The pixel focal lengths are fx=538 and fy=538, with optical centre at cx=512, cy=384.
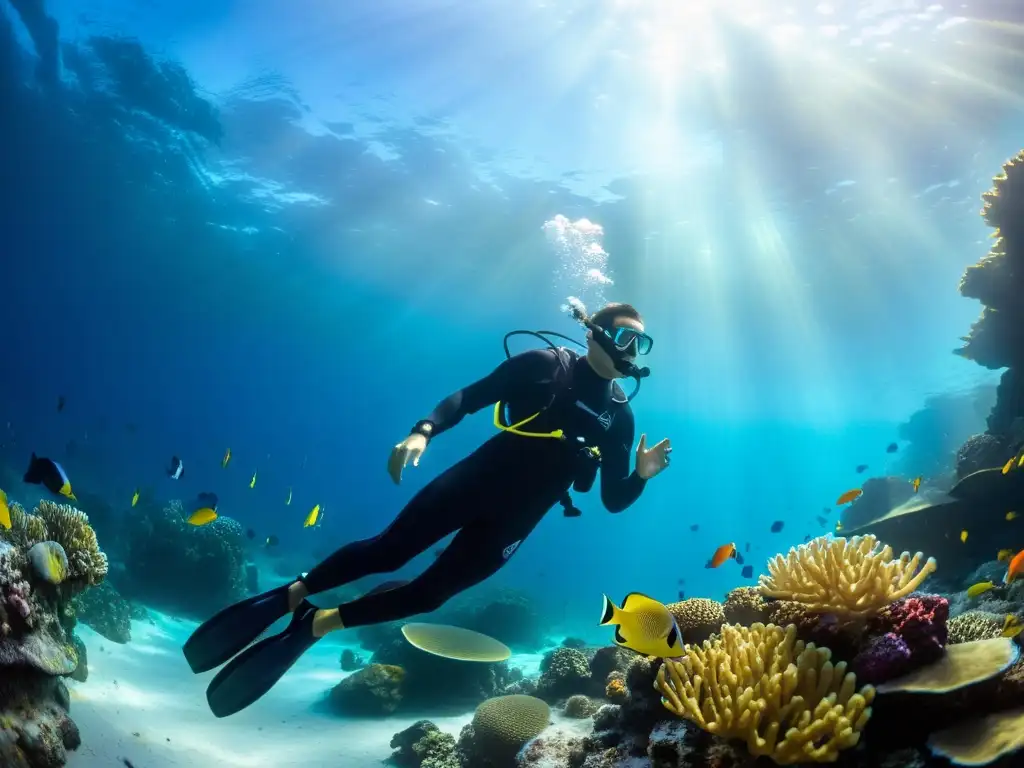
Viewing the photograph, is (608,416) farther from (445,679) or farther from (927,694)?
(445,679)

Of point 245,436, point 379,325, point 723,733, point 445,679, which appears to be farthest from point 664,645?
point 245,436

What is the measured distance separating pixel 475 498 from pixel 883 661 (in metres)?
2.81

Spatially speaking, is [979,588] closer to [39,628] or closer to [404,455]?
[404,455]

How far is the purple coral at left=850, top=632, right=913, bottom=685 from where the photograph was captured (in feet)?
9.43

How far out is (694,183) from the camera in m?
21.8

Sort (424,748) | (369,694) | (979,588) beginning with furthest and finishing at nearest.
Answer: (369,694)
(424,748)
(979,588)

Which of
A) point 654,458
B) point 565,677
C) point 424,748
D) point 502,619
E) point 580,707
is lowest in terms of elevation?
point 424,748

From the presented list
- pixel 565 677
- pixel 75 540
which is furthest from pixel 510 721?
pixel 75 540

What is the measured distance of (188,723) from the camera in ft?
21.3

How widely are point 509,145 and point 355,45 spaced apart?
6502mm

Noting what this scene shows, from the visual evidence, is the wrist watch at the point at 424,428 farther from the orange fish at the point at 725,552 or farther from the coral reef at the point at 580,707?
the orange fish at the point at 725,552

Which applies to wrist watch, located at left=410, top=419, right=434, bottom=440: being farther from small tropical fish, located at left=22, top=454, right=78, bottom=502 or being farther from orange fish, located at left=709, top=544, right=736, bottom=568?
orange fish, located at left=709, top=544, right=736, bottom=568

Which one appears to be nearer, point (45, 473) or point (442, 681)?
point (45, 473)

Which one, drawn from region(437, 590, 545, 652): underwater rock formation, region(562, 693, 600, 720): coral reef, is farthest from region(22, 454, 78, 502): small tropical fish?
region(437, 590, 545, 652): underwater rock formation
